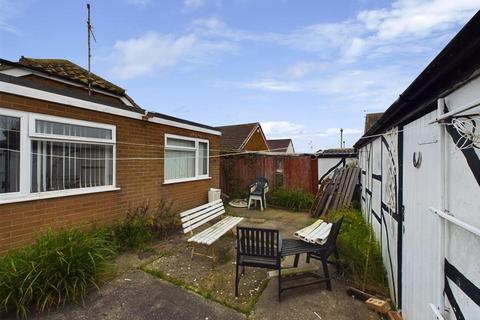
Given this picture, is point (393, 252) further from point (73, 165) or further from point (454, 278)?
point (73, 165)

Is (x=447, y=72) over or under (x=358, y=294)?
over

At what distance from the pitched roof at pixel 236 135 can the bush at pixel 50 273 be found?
13.8 m

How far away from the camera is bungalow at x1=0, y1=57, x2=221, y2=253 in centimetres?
386

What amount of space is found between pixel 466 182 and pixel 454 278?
2.22ft

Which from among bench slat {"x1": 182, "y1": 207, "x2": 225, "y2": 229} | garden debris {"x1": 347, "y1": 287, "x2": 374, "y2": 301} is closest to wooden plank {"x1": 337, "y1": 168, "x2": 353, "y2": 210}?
bench slat {"x1": 182, "y1": 207, "x2": 225, "y2": 229}

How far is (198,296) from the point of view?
3471mm

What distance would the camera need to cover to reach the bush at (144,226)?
5.12 metres

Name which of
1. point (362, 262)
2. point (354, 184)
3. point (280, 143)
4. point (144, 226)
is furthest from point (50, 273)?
point (280, 143)

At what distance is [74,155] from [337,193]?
7385mm

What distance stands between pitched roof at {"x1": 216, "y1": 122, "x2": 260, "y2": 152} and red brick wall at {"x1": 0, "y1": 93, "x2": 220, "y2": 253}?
9.24 metres

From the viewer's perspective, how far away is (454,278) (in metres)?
1.74

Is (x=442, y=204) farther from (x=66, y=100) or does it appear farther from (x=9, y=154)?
(x=66, y=100)

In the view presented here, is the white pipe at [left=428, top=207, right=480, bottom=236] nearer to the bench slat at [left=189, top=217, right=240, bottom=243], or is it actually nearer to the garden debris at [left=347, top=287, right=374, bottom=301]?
the garden debris at [left=347, top=287, right=374, bottom=301]

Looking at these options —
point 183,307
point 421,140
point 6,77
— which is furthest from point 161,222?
point 421,140
